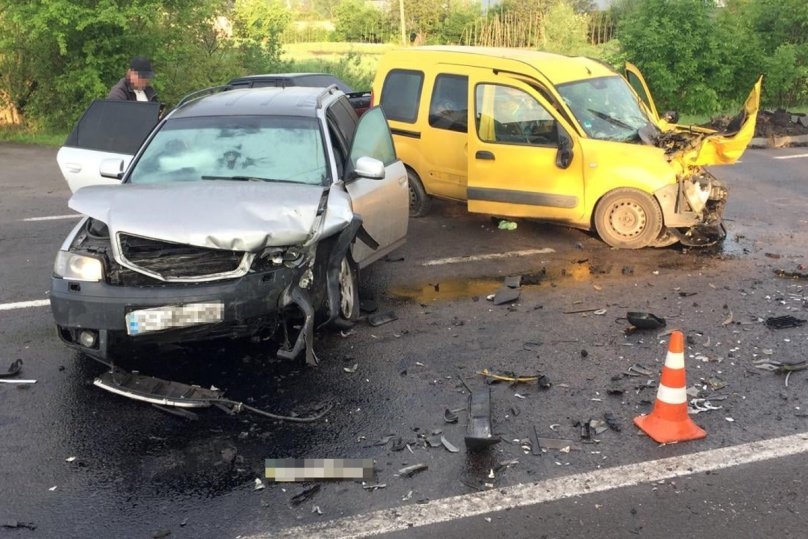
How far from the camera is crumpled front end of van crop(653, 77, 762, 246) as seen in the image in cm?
759

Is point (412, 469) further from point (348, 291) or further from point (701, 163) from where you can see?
Result: point (701, 163)

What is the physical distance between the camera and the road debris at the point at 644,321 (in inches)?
228

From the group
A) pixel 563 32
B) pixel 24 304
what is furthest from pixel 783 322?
pixel 563 32

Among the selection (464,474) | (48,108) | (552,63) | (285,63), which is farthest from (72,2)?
(464,474)

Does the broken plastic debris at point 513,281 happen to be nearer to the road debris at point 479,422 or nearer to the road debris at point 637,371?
the road debris at point 637,371

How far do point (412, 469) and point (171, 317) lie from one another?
1.72 m

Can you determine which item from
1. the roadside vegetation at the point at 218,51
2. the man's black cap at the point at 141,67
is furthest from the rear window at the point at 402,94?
the roadside vegetation at the point at 218,51

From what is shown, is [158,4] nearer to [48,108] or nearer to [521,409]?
[48,108]

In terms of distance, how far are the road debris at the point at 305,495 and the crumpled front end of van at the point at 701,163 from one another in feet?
17.3

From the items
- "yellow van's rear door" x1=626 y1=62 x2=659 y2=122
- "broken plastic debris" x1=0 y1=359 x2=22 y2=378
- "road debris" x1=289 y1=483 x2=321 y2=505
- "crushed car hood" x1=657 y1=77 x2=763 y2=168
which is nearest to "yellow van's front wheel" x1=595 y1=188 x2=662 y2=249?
"crushed car hood" x1=657 y1=77 x2=763 y2=168

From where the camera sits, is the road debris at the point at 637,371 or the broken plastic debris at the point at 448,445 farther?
the road debris at the point at 637,371

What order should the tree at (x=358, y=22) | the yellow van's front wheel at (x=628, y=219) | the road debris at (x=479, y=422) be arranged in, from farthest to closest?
the tree at (x=358, y=22) < the yellow van's front wheel at (x=628, y=219) < the road debris at (x=479, y=422)

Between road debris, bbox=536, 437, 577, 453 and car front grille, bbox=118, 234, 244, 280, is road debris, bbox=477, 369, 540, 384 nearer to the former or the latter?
road debris, bbox=536, 437, 577, 453

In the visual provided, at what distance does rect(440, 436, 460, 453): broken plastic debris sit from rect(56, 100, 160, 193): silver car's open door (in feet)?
15.2
